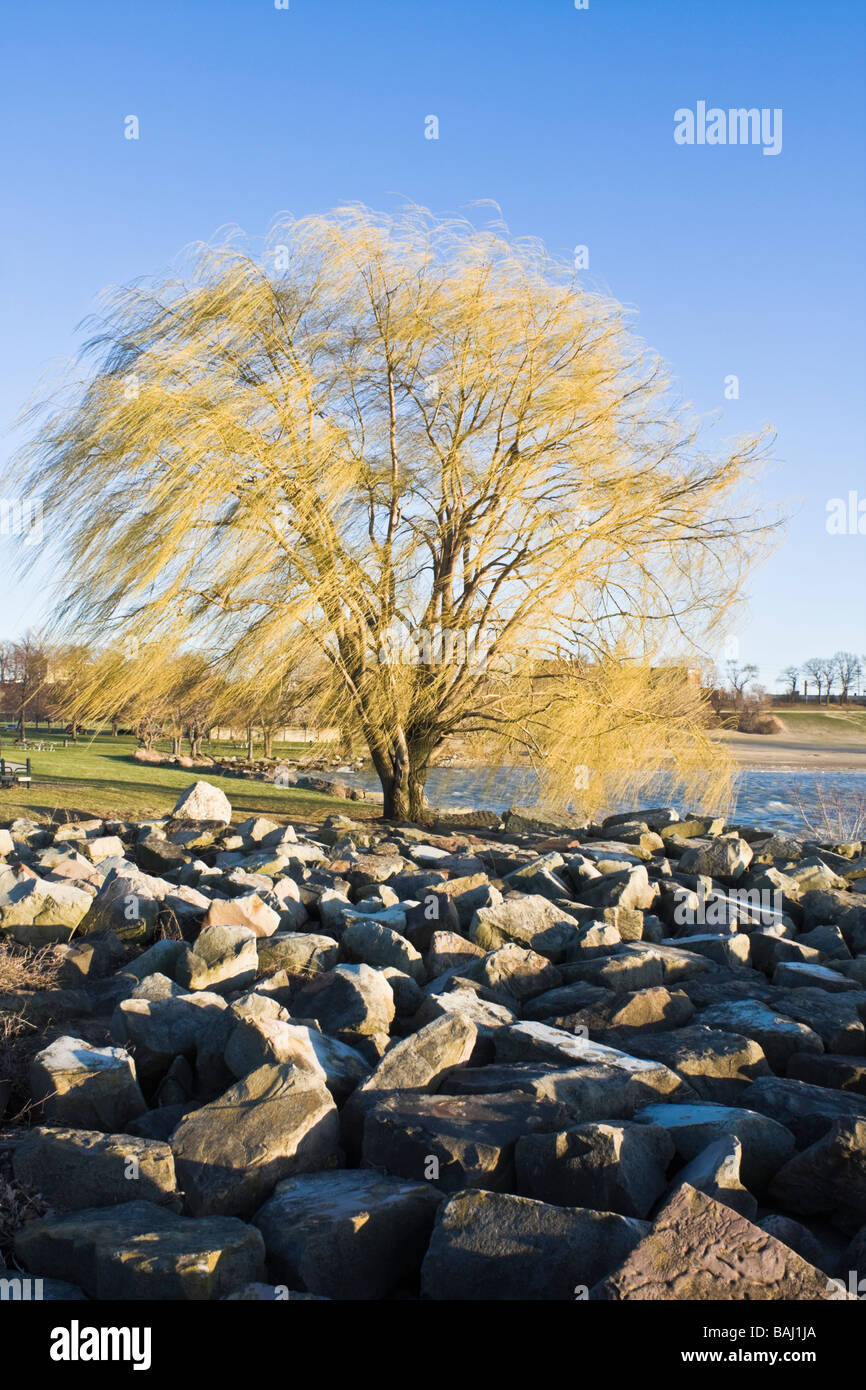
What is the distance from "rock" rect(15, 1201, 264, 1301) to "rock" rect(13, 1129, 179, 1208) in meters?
0.08

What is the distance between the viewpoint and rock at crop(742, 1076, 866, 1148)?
2877 millimetres

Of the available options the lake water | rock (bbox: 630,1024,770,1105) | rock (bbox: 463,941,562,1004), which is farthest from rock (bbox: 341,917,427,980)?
the lake water

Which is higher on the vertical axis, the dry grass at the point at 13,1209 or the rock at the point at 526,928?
the rock at the point at 526,928

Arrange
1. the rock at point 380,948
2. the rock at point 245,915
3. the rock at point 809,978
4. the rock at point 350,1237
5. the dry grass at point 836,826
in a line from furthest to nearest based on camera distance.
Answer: the dry grass at point 836,826
the rock at point 245,915
the rock at point 380,948
the rock at point 809,978
the rock at point 350,1237

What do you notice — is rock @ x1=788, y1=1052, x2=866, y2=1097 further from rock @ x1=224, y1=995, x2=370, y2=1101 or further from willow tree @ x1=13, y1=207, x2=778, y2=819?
willow tree @ x1=13, y1=207, x2=778, y2=819

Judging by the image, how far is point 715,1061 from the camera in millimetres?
3203

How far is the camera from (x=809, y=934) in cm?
504

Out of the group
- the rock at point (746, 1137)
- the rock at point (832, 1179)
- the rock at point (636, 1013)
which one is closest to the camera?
the rock at point (832, 1179)

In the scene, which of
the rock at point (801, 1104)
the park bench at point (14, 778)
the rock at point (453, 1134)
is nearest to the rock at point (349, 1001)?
the rock at point (453, 1134)

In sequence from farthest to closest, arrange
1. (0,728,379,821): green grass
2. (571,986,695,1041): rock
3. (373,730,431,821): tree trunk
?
(373,730,431,821): tree trunk
(0,728,379,821): green grass
(571,986,695,1041): rock

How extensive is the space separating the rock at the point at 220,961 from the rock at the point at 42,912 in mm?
851

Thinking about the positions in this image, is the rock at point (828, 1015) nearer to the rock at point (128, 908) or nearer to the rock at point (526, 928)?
the rock at point (526, 928)

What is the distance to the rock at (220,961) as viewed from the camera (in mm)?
3951

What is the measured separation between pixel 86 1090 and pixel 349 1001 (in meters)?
0.99
